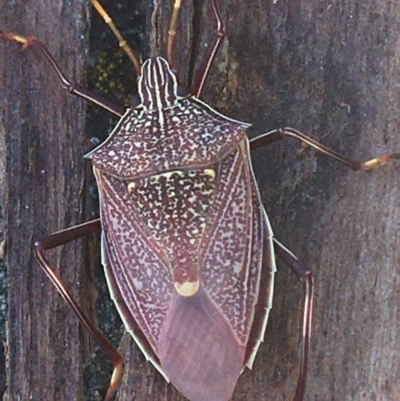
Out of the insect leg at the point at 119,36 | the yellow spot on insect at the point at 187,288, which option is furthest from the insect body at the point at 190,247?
the insect leg at the point at 119,36

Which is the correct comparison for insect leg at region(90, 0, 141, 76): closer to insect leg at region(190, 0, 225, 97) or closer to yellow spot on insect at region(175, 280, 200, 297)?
insect leg at region(190, 0, 225, 97)

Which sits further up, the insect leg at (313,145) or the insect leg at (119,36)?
the insect leg at (119,36)

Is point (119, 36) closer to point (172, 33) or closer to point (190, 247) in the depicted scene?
point (172, 33)

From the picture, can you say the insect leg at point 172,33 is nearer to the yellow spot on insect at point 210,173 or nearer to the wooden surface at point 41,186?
the wooden surface at point 41,186

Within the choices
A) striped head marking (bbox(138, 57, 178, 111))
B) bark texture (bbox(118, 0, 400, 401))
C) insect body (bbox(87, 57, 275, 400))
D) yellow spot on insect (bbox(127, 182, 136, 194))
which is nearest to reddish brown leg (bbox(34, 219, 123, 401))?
insect body (bbox(87, 57, 275, 400))

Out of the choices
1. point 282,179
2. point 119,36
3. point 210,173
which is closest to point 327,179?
point 282,179

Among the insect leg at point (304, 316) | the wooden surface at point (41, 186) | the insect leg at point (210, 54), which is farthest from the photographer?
the wooden surface at point (41, 186)
